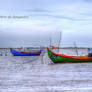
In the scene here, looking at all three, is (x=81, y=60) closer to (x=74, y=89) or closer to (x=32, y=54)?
(x=74, y=89)

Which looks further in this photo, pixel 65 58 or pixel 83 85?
pixel 65 58

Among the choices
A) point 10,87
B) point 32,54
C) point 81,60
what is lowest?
point 32,54

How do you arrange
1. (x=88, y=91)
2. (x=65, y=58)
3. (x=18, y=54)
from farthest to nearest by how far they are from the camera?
(x=18, y=54) → (x=65, y=58) → (x=88, y=91)

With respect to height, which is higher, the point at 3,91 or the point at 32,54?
the point at 3,91

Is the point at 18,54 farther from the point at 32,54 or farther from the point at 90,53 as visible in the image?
the point at 90,53

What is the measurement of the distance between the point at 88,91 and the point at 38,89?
2.42 m

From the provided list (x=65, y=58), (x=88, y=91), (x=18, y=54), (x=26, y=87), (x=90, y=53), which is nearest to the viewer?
(x=88, y=91)

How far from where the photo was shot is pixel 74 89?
7051 millimetres

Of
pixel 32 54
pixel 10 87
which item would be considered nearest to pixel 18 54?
pixel 32 54

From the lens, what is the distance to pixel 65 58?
17.4 meters

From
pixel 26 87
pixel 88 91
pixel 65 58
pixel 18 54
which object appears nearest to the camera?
pixel 88 91

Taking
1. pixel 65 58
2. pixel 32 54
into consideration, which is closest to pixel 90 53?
pixel 65 58

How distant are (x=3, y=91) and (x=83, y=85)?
4.16m

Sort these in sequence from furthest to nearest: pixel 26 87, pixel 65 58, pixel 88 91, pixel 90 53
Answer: pixel 90 53 → pixel 65 58 → pixel 26 87 → pixel 88 91
